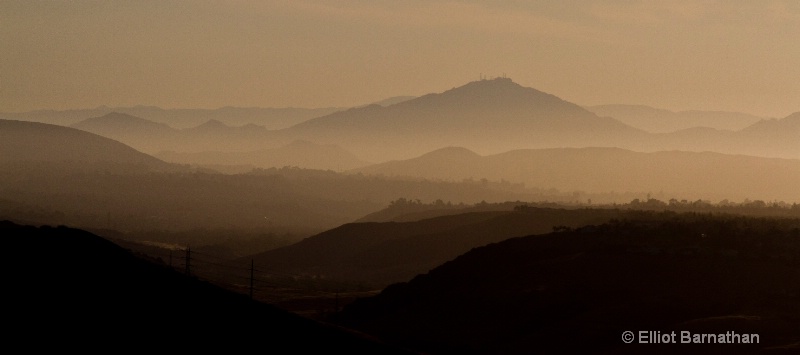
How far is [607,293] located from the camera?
57.0m

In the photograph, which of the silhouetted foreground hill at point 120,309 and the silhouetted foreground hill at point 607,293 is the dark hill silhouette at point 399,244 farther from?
the silhouetted foreground hill at point 120,309

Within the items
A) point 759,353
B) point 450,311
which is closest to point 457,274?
point 450,311

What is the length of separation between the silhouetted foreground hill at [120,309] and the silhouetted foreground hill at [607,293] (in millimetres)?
9762

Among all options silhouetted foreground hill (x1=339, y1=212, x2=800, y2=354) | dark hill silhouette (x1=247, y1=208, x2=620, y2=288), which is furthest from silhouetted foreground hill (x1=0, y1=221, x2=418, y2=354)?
dark hill silhouette (x1=247, y1=208, x2=620, y2=288)

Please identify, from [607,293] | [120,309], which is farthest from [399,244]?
[120,309]

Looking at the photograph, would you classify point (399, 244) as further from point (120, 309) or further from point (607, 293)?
point (120, 309)

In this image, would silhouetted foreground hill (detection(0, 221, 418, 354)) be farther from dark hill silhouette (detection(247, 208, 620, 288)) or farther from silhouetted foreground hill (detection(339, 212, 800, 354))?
dark hill silhouette (detection(247, 208, 620, 288))

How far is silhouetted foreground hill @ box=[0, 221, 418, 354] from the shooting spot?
109 feet

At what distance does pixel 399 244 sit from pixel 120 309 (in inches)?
3899

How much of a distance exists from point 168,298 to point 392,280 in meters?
79.7

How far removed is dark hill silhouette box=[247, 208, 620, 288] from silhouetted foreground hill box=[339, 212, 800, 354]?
34.5 meters

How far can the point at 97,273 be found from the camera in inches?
1523

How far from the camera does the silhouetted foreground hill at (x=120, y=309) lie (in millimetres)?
33125

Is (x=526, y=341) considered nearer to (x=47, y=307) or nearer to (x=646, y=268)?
(x=646, y=268)
